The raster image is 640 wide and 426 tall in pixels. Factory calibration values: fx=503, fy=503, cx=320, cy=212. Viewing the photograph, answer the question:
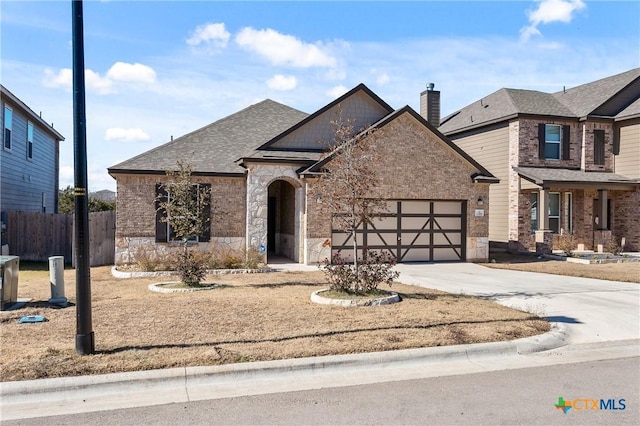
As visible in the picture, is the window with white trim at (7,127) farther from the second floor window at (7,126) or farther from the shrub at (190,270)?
the shrub at (190,270)

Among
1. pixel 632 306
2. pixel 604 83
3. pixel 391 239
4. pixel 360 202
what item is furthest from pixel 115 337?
pixel 604 83

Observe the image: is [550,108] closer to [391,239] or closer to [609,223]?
[609,223]

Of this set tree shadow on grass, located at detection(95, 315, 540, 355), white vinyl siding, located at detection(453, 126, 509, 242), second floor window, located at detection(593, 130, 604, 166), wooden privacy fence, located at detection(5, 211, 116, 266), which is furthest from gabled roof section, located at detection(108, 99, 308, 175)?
Result: second floor window, located at detection(593, 130, 604, 166)

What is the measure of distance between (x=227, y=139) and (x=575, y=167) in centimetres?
1688

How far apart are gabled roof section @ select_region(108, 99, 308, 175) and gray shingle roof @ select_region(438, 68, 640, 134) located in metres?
9.72

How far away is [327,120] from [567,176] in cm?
1174

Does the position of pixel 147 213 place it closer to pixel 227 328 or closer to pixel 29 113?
pixel 29 113

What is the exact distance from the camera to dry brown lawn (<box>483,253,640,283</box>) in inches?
637

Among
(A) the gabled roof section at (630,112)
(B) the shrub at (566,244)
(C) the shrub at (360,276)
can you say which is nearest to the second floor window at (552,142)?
(A) the gabled roof section at (630,112)

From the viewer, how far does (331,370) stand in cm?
669

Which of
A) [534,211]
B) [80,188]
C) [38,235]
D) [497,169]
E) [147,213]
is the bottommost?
[38,235]

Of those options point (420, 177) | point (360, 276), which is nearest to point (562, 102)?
point (420, 177)

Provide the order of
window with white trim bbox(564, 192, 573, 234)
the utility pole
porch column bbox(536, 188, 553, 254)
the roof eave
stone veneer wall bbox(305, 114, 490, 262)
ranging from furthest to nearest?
1. window with white trim bbox(564, 192, 573, 234)
2. porch column bbox(536, 188, 553, 254)
3. stone veneer wall bbox(305, 114, 490, 262)
4. the roof eave
5. the utility pole

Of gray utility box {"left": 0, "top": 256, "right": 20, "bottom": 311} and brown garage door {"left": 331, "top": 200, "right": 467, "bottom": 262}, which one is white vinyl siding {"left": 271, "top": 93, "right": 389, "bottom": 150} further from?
gray utility box {"left": 0, "top": 256, "right": 20, "bottom": 311}
